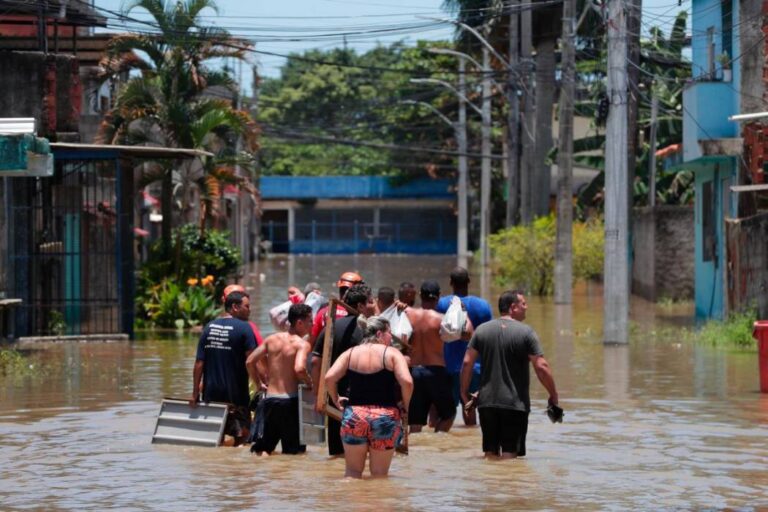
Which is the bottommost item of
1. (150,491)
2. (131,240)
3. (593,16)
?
(150,491)

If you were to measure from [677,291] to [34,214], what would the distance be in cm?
1797

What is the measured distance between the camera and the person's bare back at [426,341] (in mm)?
14594

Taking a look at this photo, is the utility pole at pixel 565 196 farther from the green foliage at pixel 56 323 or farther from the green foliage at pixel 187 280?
the green foliage at pixel 56 323

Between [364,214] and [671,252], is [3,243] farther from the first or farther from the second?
[364,214]

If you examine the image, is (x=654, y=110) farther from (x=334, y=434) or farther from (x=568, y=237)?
(x=334, y=434)

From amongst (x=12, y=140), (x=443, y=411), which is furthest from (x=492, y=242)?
(x=443, y=411)

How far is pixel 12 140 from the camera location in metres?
19.0

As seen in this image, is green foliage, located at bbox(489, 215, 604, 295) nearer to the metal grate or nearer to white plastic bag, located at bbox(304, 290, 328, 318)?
the metal grate

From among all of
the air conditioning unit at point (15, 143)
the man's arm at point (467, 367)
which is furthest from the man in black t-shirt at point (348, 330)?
the air conditioning unit at point (15, 143)

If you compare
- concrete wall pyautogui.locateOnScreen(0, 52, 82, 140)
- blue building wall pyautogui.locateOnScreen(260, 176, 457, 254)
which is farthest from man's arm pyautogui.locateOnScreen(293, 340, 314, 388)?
blue building wall pyautogui.locateOnScreen(260, 176, 457, 254)

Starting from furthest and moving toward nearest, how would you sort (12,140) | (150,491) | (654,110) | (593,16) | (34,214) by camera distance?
(593,16) → (654,110) → (34,214) → (12,140) → (150,491)

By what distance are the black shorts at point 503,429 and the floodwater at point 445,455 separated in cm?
15

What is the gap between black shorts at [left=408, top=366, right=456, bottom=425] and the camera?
576 inches

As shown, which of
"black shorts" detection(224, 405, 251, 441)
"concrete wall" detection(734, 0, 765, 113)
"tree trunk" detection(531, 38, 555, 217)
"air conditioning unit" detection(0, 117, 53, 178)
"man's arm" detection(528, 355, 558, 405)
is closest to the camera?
"man's arm" detection(528, 355, 558, 405)
